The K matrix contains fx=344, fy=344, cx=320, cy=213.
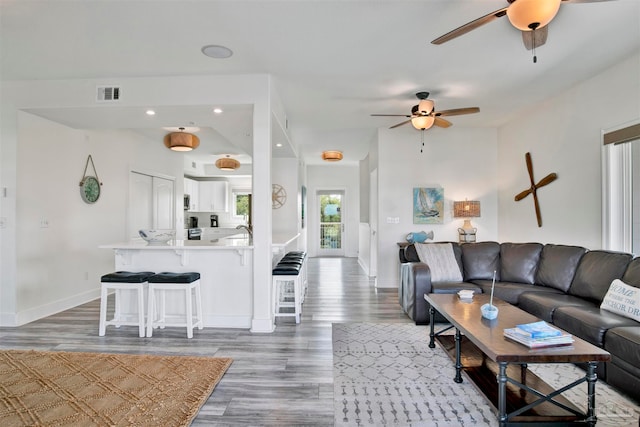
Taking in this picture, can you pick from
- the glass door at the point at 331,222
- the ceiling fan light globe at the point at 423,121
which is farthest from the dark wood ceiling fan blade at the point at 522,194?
the glass door at the point at 331,222

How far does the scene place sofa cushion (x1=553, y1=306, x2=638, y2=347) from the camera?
98.9 inches

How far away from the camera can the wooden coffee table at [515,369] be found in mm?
1866

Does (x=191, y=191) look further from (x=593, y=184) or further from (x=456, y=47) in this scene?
(x=593, y=184)

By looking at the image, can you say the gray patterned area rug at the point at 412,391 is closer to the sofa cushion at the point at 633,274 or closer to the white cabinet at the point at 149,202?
the sofa cushion at the point at 633,274

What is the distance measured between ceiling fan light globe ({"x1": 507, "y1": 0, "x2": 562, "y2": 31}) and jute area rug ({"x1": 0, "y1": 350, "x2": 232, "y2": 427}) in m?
3.13

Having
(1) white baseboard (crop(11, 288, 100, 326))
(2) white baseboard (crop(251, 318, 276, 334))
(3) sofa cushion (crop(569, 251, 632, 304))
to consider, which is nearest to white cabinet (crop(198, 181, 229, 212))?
(1) white baseboard (crop(11, 288, 100, 326))

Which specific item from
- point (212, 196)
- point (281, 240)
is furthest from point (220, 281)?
point (212, 196)

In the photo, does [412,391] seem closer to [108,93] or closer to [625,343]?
[625,343]

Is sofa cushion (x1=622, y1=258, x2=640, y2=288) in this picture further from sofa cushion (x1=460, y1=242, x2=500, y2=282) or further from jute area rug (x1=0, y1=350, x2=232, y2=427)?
jute area rug (x1=0, y1=350, x2=232, y2=427)

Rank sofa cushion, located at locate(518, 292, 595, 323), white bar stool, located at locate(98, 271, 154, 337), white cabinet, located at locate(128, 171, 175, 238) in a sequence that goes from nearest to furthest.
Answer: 1. sofa cushion, located at locate(518, 292, 595, 323)
2. white bar stool, located at locate(98, 271, 154, 337)
3. white cabinet, located at locate(128, 171, 175, 238)

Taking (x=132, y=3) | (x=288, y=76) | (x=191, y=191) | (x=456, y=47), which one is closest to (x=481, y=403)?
(x=456, y=47)

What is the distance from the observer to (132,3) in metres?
2.49

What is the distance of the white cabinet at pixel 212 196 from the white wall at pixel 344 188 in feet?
8.21

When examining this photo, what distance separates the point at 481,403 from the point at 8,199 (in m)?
5.06
